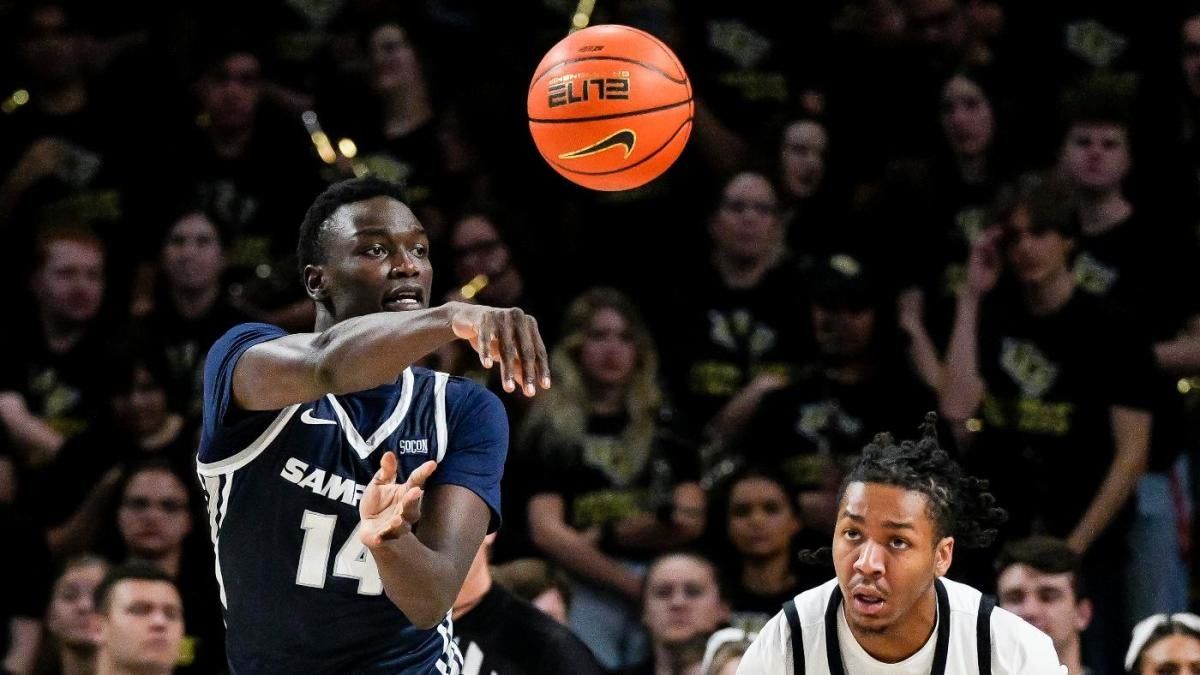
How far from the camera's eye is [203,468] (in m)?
3.76

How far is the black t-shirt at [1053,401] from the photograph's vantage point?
6.88 metres

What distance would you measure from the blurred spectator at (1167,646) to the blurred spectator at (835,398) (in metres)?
1.42

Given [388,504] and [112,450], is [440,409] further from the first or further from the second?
[112,450]

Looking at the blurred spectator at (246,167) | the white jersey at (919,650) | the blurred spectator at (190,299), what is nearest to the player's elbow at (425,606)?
the white jersey at (919,650)

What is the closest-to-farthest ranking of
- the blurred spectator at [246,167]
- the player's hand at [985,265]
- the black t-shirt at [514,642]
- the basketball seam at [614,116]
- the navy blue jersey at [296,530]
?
the navy blue jersey at [296,530]
the basketball seam at [614,116]
the black t-shirt at [514,642]
the player's hand at [985,265]
the blurred spectator at [246,167]

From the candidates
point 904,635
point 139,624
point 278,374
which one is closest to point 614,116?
point 904,635

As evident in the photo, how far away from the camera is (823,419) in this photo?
730cm

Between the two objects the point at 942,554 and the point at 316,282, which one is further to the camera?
the point at 942,554

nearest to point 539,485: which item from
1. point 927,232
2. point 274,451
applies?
point 927,232

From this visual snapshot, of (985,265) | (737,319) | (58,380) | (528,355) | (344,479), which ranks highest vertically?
(985,265)

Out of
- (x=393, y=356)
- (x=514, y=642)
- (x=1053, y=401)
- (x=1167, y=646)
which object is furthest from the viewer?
(x=1053, y=401)

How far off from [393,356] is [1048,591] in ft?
11.5

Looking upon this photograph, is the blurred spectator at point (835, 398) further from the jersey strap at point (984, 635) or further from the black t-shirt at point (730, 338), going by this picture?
the jersey strap at point (984, 635)

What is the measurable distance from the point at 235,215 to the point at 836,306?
283 cm
